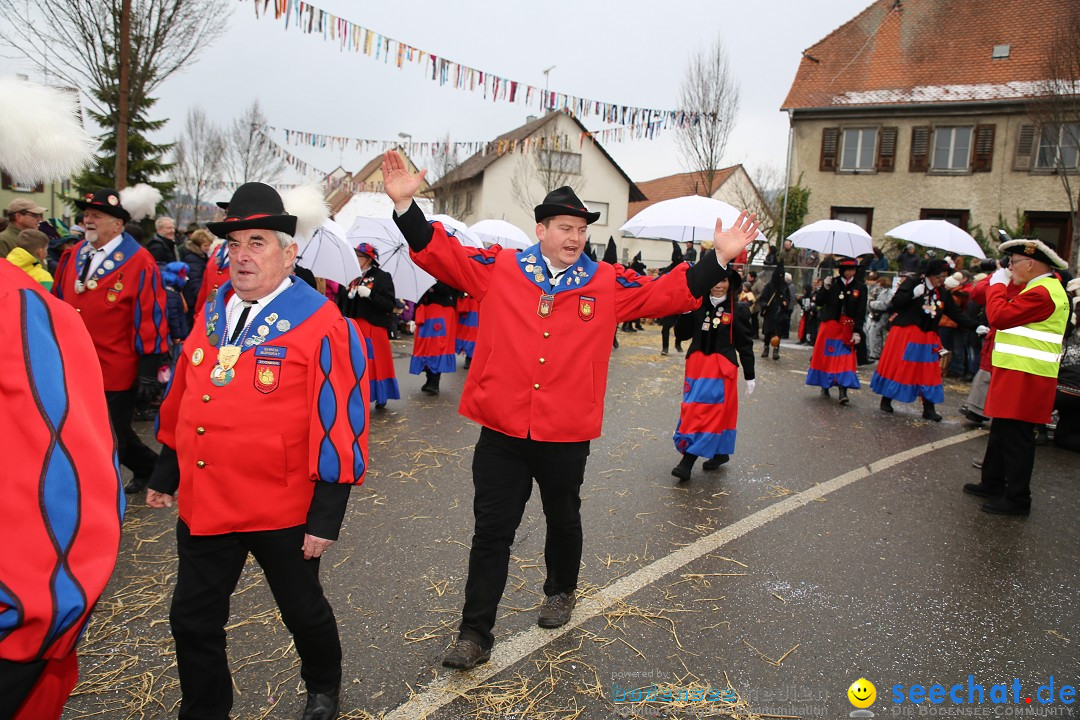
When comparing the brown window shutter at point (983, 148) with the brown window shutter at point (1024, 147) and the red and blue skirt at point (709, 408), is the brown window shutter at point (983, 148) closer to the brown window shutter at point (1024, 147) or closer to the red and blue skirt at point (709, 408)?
the brown window shutter at point (1024, 147)

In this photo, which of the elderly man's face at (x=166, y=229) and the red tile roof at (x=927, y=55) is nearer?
the elderly man's face at (x=166, y=229)

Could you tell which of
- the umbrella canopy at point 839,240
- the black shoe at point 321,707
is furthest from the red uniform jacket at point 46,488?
the umbrella canopy at point 839,240

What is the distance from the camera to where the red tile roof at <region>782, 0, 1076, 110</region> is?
26125 millimetres

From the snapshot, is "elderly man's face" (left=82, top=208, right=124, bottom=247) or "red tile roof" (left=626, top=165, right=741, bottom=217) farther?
"red tile roof" (left=626, top=165, right=741, bottom=217)

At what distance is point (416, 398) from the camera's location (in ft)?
30.5

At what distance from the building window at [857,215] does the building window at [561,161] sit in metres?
13.1

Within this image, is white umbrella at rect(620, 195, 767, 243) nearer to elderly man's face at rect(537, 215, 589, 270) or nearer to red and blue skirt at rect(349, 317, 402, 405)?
red and blue skirt at rect(349, 317, 402, 405)

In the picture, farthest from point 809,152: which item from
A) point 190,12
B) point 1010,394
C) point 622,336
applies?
point 1010,394

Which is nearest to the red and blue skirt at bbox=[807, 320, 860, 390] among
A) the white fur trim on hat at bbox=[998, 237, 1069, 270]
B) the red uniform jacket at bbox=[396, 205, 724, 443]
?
the white fur trim on hat at bbox=[998, 237, 1069, 270]

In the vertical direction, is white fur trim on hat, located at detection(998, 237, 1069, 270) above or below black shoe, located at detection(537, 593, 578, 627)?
above

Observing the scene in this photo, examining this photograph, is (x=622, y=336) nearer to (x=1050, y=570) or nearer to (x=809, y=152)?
(x=1050, y=570)

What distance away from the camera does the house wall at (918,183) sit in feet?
83.6

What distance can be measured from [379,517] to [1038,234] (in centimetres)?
2861

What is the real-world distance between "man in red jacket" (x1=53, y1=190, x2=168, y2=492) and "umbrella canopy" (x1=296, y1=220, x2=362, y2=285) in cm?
168
